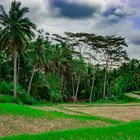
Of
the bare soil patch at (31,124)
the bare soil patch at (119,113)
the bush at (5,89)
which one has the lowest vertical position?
the bare soil patch at (31,124)

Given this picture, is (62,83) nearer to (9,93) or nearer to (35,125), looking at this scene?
(9,93)

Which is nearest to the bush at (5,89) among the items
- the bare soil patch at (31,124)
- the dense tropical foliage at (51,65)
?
the dense tropical foliage at (51,65)

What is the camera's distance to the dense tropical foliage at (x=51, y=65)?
53094mm

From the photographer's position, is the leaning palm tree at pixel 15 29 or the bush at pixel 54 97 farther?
the bush at pixel 54 97

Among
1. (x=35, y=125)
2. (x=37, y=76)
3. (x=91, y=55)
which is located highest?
(x=91, y=55)

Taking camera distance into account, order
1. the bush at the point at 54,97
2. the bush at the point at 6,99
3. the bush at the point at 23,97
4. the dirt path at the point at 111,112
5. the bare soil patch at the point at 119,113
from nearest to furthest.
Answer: the bare soil patch at the point at 119,113
the dirt path at the point at 111,112
the bush at the point at 6,99
the bush at the point at 23,97
the bush at the point at 54,97

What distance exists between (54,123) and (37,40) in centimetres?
3442

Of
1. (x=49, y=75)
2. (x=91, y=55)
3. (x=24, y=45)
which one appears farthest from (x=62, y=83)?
(x=24, y=45)

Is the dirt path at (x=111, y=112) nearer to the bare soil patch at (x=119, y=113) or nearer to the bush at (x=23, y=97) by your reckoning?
→ the bare soil patch at (x=119, y=113)

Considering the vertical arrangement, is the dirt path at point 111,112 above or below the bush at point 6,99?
below

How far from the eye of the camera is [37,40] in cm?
6012

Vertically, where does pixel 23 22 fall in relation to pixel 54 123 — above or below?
above

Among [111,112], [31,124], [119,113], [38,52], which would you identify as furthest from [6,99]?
[31,124]

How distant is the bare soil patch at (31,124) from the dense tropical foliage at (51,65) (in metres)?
25.3
